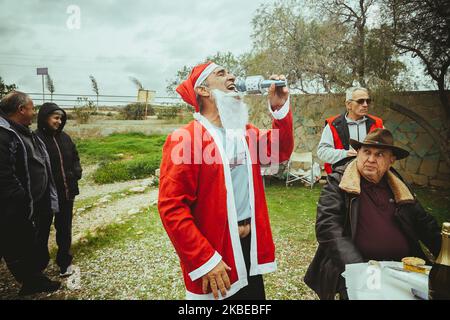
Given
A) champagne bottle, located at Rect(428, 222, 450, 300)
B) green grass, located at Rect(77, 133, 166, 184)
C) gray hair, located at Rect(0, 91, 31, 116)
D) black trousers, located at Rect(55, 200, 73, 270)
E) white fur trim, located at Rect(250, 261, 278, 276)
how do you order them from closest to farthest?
champagne bottle, located at Rect(428, 222, 450, 300) < white fur trim, located at Rect(250, 261, 278, 276) < gray hair, located at Rect(0, 91, 31, 116) < black trousers, located at Rect(55, 200, 73, 270) < green grass, located at Rect(77, 133, 166, 184)

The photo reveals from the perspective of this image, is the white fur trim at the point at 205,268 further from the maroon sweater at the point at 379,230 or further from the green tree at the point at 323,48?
the green tree at the point at 323,48

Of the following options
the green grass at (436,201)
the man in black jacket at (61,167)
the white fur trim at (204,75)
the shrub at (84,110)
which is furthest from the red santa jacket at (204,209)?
the shrub at (84,110)

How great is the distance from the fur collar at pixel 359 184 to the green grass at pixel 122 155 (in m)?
6.27

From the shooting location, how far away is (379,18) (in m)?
5.08

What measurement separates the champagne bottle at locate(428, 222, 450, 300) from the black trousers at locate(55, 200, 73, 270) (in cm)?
314

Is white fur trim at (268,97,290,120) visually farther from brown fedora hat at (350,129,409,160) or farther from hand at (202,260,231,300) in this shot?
hand at (202,260,231,300)

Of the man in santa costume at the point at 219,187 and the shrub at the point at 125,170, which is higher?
the man in santa costume at the point at 219,187

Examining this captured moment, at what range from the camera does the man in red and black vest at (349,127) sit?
9.04 feet

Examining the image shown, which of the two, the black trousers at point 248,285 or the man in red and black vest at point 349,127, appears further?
the man in red and black vest at point 349,127

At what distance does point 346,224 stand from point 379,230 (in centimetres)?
18

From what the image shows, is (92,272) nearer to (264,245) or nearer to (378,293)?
(264,245)

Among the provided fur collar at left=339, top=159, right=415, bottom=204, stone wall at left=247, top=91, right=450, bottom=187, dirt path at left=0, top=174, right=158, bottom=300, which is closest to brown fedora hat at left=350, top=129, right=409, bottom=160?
fur collar at left=339, top=159, right=415, bottom=204

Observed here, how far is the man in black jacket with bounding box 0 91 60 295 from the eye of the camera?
7.09 ft

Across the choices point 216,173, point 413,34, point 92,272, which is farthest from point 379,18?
point 92,272
